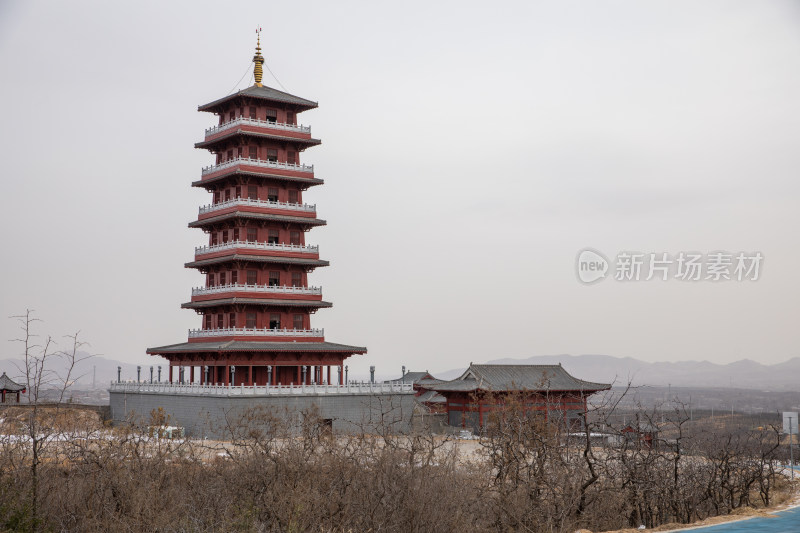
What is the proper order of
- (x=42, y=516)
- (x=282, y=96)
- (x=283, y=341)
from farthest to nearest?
(x=282, y=96) < (x=283, y=341) < (x=42, y=516)

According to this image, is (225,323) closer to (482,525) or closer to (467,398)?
(467,398)

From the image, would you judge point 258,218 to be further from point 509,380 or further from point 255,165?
point 509,380

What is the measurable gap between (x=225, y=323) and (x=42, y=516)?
32.0 m

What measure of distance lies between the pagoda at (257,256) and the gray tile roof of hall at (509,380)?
7.29 metres

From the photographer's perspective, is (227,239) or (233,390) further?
(227,239)

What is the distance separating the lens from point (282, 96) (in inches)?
2055

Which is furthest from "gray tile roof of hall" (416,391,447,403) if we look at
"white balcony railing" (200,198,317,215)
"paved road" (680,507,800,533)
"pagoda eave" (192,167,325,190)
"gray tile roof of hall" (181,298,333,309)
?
"paved road" (680,507,800,533)

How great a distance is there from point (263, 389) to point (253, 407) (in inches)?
77.6

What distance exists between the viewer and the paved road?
18.8 m

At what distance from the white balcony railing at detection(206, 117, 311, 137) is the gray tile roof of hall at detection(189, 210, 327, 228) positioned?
6167 millimetres

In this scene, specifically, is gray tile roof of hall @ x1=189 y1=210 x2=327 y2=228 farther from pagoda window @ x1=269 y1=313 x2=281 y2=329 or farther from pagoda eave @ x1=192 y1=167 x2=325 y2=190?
pagoda window @ x1=269 y1=313 x2=281 y2=329

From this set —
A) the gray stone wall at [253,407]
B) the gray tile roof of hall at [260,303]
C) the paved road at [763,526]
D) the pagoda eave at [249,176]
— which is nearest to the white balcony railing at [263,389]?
the gray stone wall at [253,407]

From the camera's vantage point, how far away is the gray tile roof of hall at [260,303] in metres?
47.1

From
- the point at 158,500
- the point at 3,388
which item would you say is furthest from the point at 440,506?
the point at 3,388
